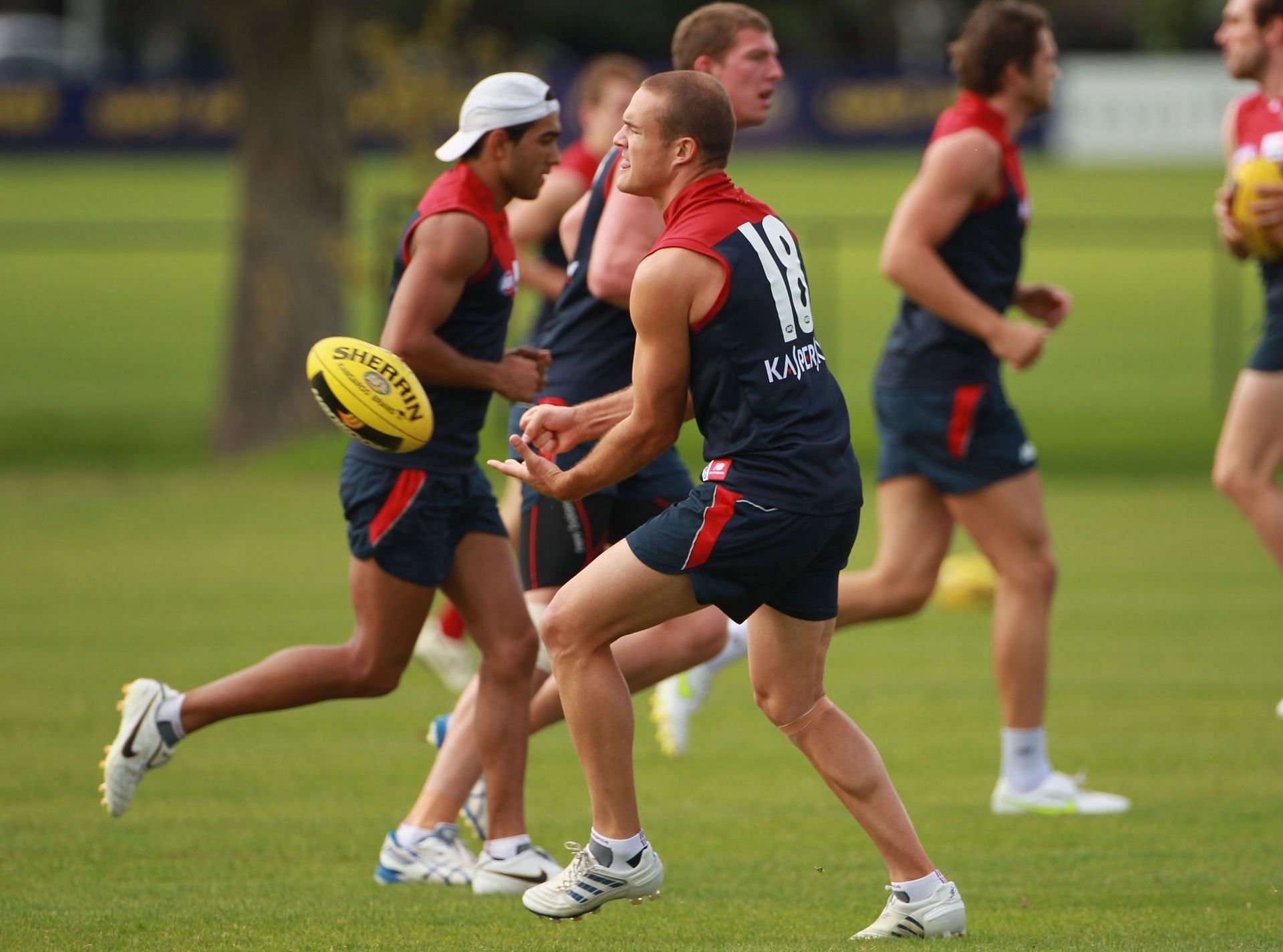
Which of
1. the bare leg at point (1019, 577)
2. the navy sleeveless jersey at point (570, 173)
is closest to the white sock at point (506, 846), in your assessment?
the bare leg at point (1019, 577)

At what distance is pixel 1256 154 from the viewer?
294 inches

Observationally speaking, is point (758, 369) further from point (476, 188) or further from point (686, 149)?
point (476, 188)

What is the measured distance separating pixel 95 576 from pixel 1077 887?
315 inches

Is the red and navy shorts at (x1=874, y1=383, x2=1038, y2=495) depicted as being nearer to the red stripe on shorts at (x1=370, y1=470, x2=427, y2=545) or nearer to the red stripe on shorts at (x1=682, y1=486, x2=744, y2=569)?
the red stripe on shorts at (x1=370, y1=470, x2=427, y2=545)

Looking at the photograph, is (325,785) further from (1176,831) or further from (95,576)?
(95,576)

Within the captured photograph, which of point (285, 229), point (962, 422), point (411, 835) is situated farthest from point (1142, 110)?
point (411, 835)

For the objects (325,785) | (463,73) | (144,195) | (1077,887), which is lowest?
(144,195)

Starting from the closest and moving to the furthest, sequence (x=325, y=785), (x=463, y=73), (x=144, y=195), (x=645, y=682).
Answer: (x=645, y=682) → (x=325, y=785) → (x=463, y=73) → (x=144, y=195)

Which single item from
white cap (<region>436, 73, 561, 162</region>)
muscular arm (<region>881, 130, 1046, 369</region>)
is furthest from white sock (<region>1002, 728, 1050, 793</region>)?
white cap (<region>436, 73, 561, 162</region>)

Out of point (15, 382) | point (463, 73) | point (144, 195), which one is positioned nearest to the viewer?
point (463, 73)

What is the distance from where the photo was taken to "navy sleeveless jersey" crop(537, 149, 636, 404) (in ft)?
20.1

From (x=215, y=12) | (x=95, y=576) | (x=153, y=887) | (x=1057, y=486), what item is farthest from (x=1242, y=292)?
(x=153, y=887)

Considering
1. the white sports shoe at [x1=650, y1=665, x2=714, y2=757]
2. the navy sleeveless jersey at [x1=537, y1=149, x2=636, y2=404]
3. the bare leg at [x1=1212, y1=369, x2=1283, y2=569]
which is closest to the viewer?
the navy sleeveless jersey at [x1=537, y1=149, x2=636, y2=404]

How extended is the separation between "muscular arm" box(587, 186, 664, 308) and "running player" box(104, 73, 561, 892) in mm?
265
